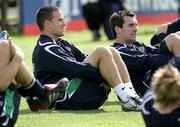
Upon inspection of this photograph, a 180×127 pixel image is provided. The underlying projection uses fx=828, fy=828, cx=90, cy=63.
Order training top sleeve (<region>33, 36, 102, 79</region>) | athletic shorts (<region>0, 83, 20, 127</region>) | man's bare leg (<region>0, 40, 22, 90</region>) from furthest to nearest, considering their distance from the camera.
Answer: training top sleeve (<region>33, 36, 102, 79</region>) < man's bare leg (<region>0, 40, 22, 90</region>) < athletic shorts (<region>0, 83, 20, 127</region>)

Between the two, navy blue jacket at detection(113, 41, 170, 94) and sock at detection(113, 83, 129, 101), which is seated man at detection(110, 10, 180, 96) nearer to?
navy blue jacket at detection(113, 41, 170, 94)

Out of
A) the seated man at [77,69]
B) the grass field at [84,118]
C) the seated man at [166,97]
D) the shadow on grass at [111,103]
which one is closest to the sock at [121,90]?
the seated man at [77,69]

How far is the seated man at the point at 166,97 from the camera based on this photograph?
5.78m

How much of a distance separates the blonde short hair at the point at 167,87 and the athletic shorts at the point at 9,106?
1.65 meters

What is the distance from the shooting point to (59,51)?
8891 millimetres

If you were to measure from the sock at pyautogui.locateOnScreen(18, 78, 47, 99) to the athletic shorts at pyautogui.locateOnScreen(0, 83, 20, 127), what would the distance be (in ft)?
1.31

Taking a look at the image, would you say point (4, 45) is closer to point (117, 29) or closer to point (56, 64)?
point (56, 64)

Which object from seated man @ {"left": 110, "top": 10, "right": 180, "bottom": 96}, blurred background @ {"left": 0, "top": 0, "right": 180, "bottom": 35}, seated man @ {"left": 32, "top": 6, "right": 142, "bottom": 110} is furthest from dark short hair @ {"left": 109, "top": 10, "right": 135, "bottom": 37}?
blurred background @ {"left": 0, "top": 0, "right": 180, "bottom": 35}

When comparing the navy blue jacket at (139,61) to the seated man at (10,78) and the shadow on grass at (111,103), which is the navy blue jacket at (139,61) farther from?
the seated man at (10,78)

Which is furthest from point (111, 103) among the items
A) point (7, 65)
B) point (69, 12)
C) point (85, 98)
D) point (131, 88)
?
point (69, 12)

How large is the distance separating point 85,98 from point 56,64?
49 cm

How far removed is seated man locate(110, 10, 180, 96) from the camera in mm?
9251

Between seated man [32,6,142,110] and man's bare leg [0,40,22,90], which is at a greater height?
man's bare leg [0,40,22,90]

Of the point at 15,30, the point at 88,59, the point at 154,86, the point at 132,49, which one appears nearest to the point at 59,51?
the point at 88,59
